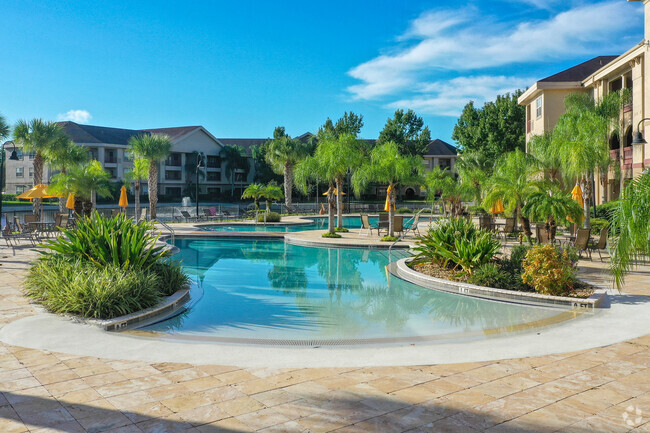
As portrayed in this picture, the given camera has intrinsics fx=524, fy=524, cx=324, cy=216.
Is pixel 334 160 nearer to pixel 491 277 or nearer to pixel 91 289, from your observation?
pixel 491 277

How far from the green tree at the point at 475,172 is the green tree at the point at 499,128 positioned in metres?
5.31

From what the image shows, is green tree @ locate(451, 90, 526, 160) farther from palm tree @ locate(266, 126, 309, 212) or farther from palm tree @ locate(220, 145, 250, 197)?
palm tree @ locate(220, 145, 250, 197)

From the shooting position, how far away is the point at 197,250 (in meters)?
20.0

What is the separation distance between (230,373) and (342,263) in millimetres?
10895

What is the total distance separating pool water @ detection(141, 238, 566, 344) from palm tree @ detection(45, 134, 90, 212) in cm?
1983

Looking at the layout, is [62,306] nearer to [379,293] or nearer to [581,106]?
[379,293]

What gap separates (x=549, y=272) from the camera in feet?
33.3

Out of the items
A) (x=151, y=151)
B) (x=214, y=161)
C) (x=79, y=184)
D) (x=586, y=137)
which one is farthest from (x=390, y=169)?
(x=214, y=161)

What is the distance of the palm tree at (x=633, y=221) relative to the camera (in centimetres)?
667

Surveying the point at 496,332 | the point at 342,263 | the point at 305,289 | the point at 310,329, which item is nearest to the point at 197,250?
the point at 342,263

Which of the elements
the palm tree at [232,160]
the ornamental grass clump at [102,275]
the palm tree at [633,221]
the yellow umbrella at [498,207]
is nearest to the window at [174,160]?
the palm tree at [232,160]

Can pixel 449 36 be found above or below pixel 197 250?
above

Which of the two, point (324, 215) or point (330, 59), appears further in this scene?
point (324, 215)

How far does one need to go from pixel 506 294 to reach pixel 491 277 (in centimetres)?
71
